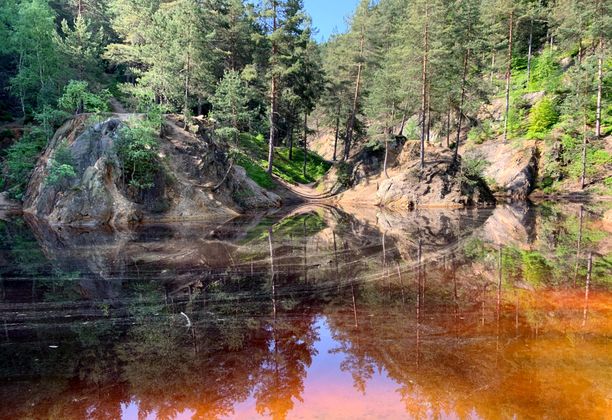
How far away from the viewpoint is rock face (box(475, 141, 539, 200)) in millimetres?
35875

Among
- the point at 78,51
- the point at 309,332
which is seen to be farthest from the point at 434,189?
the point at 78,51

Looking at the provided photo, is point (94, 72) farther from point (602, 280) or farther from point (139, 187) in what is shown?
point (602, 280)

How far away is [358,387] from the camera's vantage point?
233 inches

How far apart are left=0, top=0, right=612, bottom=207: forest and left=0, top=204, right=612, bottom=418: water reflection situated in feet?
54.1

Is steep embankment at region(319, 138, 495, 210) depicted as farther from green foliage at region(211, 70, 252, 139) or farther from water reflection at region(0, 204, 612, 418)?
water reflection at region(0, 204, 612, 418)

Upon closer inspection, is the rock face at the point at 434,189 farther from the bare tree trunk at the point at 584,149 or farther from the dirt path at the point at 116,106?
the dirt path at the point at 116,106

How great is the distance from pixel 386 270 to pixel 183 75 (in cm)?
2442

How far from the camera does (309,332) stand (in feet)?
25.8

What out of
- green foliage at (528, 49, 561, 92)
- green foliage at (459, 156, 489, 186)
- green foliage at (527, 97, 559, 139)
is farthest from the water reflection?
green foliage at (528, 49, 561, 92)

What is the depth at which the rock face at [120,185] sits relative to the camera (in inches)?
993

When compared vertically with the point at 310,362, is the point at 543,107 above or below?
above

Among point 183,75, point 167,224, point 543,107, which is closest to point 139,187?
point 167,224

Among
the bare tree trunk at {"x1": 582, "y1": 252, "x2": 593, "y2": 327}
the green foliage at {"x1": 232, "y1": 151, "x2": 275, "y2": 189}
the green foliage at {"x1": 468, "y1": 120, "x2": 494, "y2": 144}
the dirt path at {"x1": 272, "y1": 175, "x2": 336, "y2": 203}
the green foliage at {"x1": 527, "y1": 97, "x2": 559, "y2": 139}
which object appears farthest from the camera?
the green foliage at {"x1": 468, "y1": 120, "x2": 494, "y2": 144}

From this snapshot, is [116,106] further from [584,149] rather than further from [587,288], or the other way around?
[587,288]
